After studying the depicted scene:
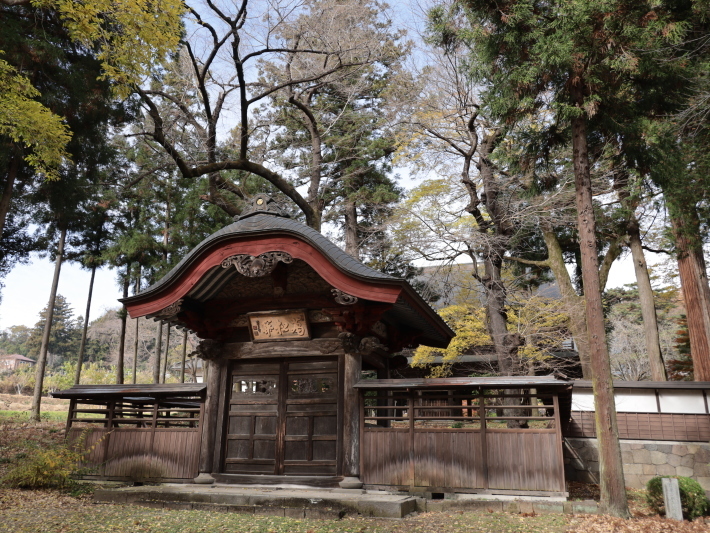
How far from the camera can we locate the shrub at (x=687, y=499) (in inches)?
305

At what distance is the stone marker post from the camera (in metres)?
7.35

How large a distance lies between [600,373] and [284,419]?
17.1 ft

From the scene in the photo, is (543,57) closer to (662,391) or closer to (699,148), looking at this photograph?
(699,148)

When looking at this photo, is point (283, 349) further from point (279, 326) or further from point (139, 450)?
point (139, 450)

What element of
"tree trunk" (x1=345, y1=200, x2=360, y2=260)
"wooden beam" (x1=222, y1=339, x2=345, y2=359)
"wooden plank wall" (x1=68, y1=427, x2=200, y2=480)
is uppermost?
"tree trunk" (x1=345, y1=200, x2=360, y2=260)

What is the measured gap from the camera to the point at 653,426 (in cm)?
1357

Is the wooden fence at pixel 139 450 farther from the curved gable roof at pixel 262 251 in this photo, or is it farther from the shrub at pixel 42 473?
the curved gable roof at pixel 262 251

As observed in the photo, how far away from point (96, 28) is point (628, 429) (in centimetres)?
1550

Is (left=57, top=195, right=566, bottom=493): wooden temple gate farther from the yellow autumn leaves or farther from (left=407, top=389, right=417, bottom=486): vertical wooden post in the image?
the yellow autumn leaves

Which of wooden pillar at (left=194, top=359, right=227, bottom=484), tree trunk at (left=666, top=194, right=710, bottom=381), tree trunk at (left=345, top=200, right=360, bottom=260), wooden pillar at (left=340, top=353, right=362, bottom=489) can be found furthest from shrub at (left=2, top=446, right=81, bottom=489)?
tree trunk at (left=666, top=194, right=710, bottom=381)

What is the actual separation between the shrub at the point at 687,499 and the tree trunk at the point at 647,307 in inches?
400

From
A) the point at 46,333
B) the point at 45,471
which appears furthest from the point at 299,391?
the point at 46,333

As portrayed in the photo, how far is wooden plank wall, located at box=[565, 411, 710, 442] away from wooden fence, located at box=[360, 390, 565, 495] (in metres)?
7.34

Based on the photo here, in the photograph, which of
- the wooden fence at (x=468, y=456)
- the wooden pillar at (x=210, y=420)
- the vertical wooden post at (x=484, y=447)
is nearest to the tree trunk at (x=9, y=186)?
the wooden pillar at (x=210, y=420)
